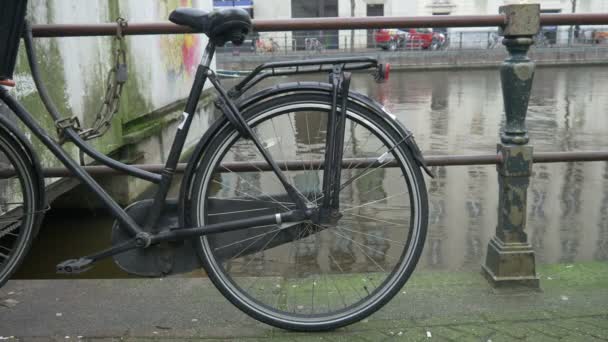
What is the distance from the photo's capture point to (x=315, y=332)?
2.53m

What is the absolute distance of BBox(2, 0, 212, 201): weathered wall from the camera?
4.88 meters

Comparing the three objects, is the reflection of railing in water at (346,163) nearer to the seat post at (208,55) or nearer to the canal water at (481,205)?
the seat post at (208,55)

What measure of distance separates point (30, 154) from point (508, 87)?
2118mm

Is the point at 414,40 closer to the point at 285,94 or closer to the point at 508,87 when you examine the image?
the point at 508,87

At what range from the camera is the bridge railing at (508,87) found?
2.83 metres

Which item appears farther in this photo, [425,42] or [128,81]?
[425,42]

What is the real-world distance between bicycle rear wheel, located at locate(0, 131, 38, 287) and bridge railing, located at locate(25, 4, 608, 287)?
10.9 inches

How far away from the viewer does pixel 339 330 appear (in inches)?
101

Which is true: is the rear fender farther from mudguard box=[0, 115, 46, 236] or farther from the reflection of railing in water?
mudguard box=[0, 115, 46, 236]

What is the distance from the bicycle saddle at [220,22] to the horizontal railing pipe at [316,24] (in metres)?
0.33

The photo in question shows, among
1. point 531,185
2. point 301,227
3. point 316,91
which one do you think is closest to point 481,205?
point 531,185

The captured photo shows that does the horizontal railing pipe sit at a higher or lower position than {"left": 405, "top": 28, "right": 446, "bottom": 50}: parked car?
higher

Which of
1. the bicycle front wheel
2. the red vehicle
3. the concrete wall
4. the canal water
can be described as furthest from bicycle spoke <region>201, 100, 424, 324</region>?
the concrete wall

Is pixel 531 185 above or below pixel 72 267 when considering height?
below
